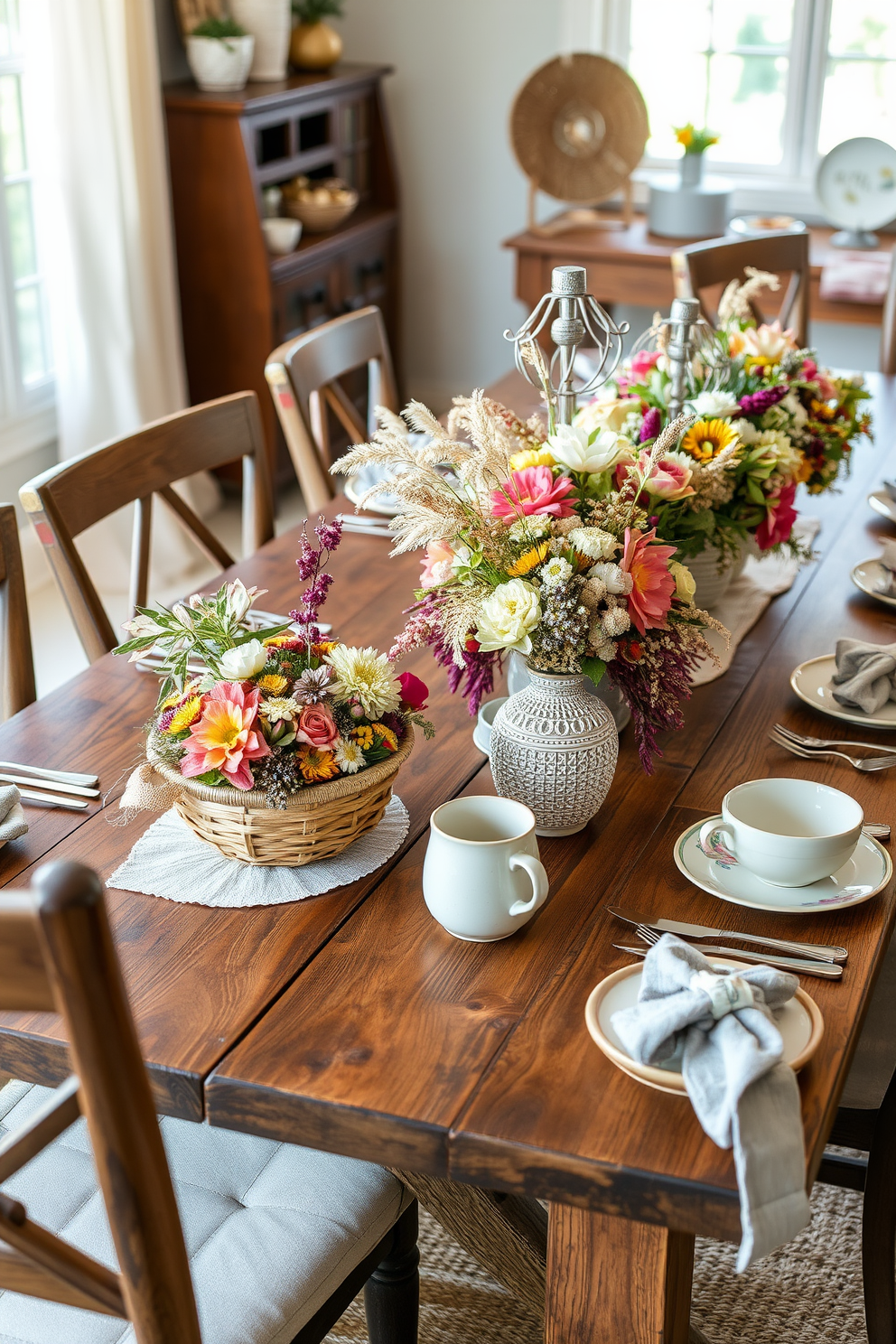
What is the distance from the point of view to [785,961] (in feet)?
3.47

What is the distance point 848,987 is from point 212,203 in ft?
10.7

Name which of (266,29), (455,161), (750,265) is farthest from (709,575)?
(455,161)

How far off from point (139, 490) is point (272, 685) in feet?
2.51

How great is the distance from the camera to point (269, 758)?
42.3 inches

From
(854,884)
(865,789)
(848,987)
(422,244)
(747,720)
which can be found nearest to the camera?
(848,987)

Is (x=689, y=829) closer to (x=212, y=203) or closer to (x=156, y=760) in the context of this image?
(x=156, y=760)

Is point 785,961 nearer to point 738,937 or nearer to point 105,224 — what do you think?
point 738,937

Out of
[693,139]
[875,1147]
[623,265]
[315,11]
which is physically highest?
[315,11]

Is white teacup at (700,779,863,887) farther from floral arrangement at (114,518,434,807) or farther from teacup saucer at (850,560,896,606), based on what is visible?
teacup saucer at (850,560,896,606)

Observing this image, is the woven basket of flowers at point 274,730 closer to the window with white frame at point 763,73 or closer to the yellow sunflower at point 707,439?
the yellow sunflower at point 707,439

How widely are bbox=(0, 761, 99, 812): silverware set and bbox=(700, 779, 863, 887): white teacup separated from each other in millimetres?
588

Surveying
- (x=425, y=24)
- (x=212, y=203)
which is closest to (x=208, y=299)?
(x=212, y=203)

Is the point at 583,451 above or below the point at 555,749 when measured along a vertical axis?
above

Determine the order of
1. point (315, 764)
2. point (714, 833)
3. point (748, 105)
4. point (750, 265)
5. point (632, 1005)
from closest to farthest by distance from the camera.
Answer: point (632, 1005) → point (315, 764) → point (714, 833) → point (750, 265) → point (748, 105)
